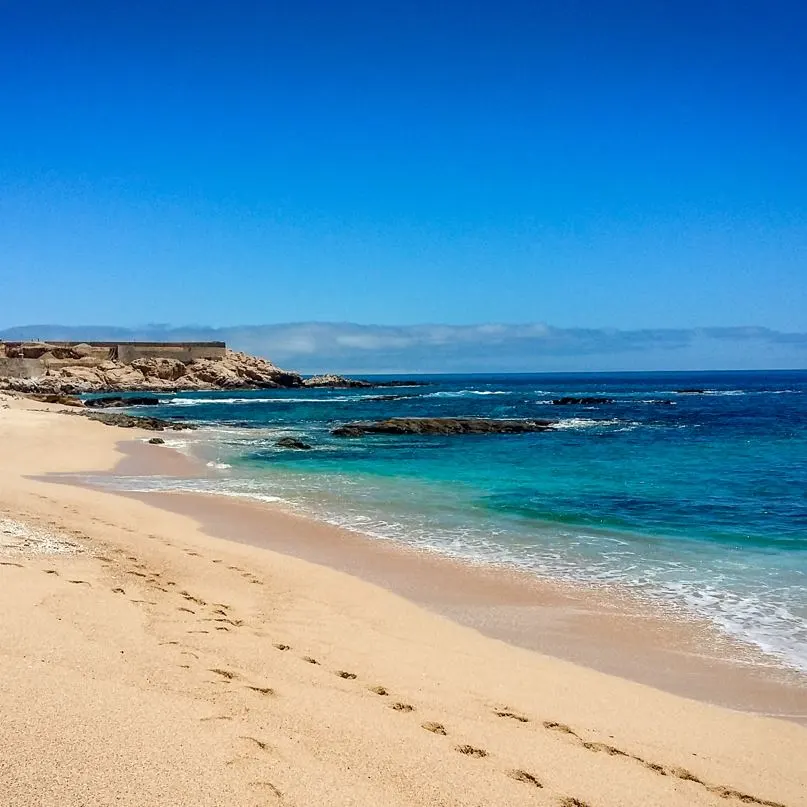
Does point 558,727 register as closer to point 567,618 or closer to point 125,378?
point 567,618

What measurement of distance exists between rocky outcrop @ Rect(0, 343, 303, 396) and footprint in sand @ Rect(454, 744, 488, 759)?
250ft

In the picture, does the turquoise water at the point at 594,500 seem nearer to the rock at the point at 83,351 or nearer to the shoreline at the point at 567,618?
the shoreline at the point at 567,618

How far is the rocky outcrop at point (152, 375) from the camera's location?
256 feet

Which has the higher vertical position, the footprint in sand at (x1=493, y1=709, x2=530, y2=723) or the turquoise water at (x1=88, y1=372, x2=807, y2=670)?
the footprint in sand at (x1=493, y1=709, x2=530, y2=723)

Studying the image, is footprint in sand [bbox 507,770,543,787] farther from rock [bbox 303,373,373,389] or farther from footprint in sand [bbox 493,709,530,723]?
rock [bbox 303,373,373,389]

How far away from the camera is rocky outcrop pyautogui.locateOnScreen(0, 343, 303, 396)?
77.9 m

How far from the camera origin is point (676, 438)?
2947 cm

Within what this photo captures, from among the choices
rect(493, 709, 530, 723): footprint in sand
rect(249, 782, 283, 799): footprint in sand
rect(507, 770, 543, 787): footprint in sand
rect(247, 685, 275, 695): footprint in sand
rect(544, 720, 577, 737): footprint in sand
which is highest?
rect(249, 782, 283, 799): footprint in sand

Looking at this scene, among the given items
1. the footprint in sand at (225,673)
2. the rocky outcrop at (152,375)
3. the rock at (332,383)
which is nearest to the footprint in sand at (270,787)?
the footprint in sand at (225,673)

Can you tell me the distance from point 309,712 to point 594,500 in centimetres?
1208

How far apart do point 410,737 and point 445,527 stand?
8.38 metres

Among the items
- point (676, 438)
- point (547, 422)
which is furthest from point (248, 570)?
point (547, 422)

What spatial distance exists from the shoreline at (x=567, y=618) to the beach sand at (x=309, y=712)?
0.33m

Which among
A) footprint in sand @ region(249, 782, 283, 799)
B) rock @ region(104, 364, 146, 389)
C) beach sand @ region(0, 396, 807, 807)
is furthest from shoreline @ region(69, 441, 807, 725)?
rock @ region(104, 364, 146, 389)
